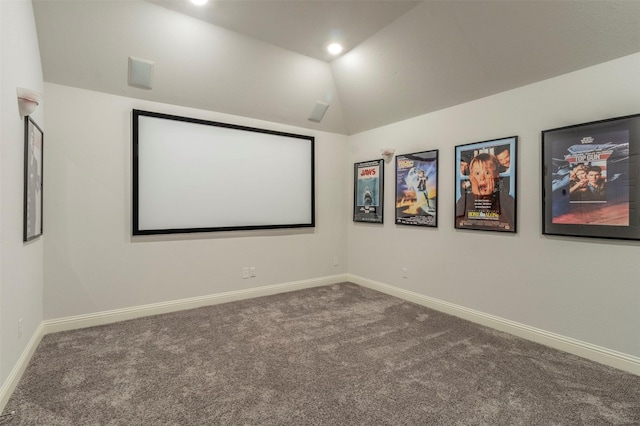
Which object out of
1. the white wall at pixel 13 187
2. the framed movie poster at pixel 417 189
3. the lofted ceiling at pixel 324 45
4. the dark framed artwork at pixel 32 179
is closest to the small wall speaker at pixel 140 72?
the lofted ceiling at pixel 324 45

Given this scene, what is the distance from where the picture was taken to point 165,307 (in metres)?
3.64

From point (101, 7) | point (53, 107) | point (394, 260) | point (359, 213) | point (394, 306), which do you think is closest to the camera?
point (101, 7)

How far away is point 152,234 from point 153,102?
59.4 inches

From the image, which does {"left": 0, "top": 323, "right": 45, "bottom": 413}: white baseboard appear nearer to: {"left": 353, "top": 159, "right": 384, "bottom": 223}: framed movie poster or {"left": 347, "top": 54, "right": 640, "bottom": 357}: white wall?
{"left": 347, "top": 54, "right": 640, "bottom": 357}: white wall

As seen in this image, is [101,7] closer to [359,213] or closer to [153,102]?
[153,102]

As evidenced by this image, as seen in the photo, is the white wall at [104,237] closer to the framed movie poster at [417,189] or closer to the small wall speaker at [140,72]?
the small wall speaker at [140,72]

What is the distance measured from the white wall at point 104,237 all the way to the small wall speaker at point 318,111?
3.37 feet

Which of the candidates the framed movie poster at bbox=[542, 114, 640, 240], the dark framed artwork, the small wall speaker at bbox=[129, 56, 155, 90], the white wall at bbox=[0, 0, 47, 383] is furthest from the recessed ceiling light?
the dark framed artwork

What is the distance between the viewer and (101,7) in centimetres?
272

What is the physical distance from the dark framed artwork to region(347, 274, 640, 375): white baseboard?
3.96 meters

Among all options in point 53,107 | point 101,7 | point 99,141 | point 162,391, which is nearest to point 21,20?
point 101,7

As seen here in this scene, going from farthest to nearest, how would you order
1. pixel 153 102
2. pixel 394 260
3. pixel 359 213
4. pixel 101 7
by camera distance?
pixel 359 213 → pixel 394 260 → pixel 153 102 → pixel 101 7

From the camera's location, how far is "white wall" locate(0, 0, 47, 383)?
1924mm

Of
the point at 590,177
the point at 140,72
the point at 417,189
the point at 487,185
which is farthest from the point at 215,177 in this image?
the point at 590,177
